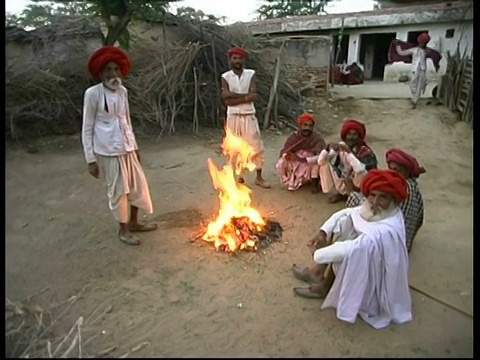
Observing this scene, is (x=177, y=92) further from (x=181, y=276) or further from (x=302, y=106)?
(x=181, y=276)

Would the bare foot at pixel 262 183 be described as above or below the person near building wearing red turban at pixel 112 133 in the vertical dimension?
below

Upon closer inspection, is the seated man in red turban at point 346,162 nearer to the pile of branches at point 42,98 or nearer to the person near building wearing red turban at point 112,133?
the person near building wearing red turban at point 112,133

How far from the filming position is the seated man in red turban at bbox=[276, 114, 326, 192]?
5141 mm

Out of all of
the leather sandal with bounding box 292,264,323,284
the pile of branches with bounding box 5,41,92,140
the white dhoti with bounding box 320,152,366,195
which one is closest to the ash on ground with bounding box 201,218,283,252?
the leather sandal with bounding box 292,264,323,284

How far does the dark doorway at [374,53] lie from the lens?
17.4 metres

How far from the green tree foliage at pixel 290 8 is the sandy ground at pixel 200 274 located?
80.7 ft

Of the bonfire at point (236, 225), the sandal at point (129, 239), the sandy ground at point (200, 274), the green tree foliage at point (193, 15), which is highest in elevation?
the green tree foliage at point (193, 15)

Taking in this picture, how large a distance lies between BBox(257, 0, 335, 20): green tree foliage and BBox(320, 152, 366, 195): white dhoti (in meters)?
24.8

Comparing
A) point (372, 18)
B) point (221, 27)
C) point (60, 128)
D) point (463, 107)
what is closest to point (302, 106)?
point (221, 27)

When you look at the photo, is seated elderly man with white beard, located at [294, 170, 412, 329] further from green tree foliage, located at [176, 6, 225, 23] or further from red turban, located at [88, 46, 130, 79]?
green tree foliage, located at [176, 6, 225, 23]

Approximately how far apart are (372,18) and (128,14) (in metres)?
9.44

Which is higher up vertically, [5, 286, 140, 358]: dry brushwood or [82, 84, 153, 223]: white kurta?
[82, 84, 153, 223]: white kurta

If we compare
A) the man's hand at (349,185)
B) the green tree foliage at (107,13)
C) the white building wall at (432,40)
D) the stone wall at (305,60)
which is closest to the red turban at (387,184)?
the man's hand at (349,185)

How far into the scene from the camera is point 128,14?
889 centimetres
